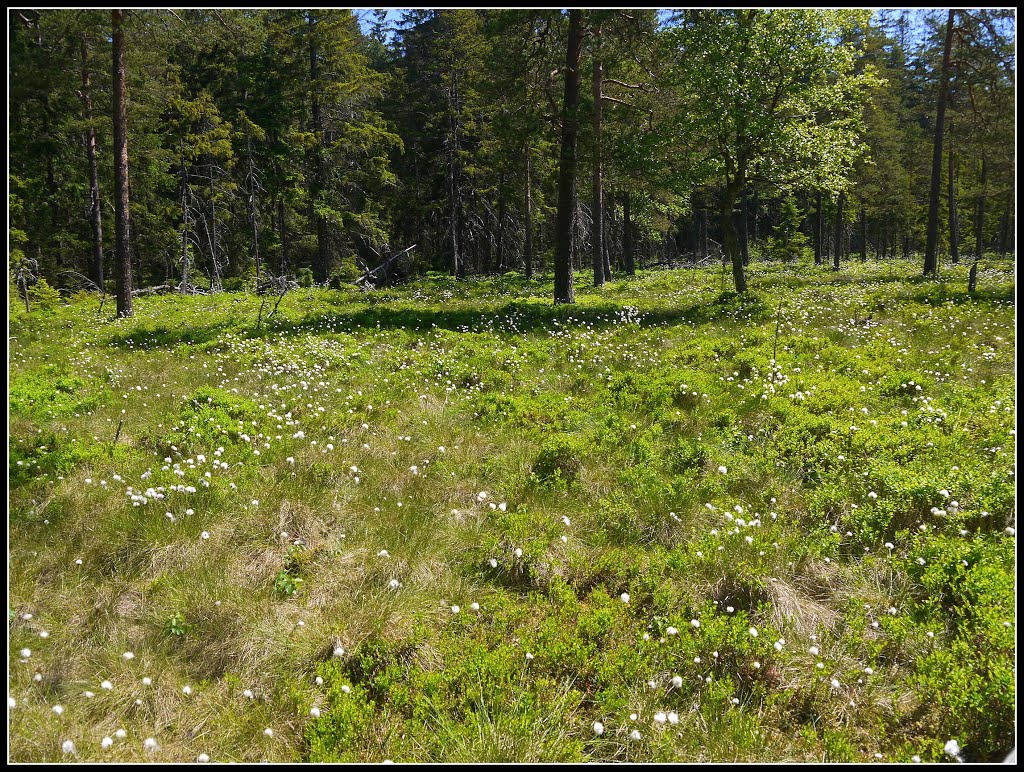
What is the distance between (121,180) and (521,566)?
19.5 metres

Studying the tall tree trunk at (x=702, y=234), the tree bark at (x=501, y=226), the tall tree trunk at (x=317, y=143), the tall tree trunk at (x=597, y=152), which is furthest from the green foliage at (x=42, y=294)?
the tall tree trunk at (x=702, y=234)

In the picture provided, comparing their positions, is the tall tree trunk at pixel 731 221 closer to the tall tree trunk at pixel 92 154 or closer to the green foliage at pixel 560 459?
the green foliage at pixel 560 459

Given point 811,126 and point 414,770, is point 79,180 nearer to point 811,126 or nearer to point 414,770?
point 811,126

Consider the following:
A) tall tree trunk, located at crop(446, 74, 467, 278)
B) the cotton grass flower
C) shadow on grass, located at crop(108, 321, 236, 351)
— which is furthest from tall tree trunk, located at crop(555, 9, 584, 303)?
tall tree trunk, located at crop(446, 74, 467, 278)

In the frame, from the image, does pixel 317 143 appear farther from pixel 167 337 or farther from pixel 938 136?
pixel 938 136

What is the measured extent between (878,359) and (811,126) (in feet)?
39.8

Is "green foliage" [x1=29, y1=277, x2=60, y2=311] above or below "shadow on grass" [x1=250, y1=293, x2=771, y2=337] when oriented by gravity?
A: above

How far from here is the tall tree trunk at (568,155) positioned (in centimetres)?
1502

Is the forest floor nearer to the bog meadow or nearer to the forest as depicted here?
the bog meadow

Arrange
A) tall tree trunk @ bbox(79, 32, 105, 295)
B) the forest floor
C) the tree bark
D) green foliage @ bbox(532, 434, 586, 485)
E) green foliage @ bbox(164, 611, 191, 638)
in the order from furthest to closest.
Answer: the tree bark, tall tree trunk @ bbox(79, 32, 105, 295), green foliage @ bbox(532, 434, 586, 485), green foliage @ bbox(164, 611, 191, 638), the forest floor

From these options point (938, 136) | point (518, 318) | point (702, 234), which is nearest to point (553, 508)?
point (518, 318)

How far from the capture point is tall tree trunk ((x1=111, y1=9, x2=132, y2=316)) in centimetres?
1625

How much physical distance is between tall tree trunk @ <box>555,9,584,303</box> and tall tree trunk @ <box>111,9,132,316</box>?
1326 cm

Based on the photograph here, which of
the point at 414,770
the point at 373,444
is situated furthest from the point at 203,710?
the point at 373,444
